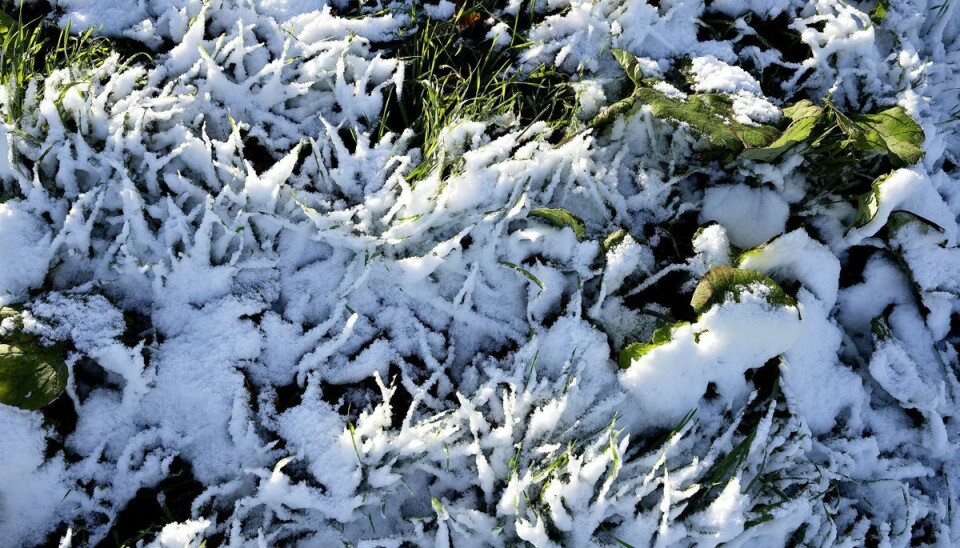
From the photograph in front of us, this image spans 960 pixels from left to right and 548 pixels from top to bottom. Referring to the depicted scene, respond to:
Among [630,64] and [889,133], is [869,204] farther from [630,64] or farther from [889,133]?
[630,64]

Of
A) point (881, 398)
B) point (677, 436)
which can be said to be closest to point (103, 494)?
point (677, 436)

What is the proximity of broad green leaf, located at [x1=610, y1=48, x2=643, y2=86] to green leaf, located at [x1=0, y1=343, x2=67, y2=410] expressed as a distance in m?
1.64

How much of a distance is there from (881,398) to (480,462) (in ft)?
3.79

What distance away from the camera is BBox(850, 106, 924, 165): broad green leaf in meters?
1.94

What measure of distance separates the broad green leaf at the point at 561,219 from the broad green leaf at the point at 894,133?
0.85m

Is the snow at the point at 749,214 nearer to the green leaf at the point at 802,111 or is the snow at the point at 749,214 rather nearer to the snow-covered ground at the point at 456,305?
the snow-covered ground at the point at 456,305

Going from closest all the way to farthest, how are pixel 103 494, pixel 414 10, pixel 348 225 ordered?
pixel 103 494 → pixel 348 225 → pixel 414 10

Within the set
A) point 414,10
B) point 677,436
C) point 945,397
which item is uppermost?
point 414,10

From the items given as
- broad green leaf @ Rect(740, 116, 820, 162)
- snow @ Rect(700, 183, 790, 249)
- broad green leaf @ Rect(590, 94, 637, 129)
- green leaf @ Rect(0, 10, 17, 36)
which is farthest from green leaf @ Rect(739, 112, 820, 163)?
green leaf @ Rect(0, 10, 17, 36)

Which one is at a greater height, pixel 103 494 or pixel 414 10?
pixel 414 10

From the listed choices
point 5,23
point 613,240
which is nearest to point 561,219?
point 613,240

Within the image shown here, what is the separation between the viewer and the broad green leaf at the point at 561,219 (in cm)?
183

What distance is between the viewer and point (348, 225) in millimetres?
1829

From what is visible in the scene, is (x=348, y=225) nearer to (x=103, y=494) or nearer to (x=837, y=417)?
(x=103, y=494)
